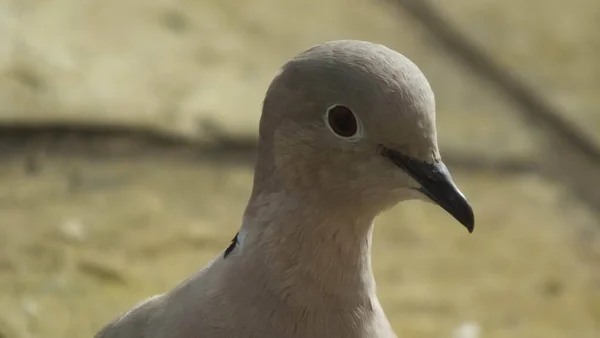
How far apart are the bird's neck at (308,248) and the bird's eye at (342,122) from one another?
3.1 inches

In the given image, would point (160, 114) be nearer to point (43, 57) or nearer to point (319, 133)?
point (43, 57)

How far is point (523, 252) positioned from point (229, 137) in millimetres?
709

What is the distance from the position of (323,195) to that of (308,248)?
0.07m

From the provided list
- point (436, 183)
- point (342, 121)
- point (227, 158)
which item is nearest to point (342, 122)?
point (342, 121)

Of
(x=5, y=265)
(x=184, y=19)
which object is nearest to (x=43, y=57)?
(x=184, y=19)

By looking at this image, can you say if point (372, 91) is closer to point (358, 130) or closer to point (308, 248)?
point (358, 130)

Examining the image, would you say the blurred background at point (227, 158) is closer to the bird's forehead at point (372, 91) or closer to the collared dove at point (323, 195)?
the collared dove at point (323, 195)

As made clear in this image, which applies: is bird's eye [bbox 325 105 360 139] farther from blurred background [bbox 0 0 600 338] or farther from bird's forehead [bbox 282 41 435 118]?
blurred background [bbox 0 0 600 338]

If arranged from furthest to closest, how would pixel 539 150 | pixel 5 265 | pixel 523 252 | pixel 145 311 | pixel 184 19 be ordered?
pixel 184 19 < pixel 539 150 < pixel 523 252 < pixel 5 265 < pixel 145 311

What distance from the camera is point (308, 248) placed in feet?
2.87

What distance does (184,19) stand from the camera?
7.91 ft

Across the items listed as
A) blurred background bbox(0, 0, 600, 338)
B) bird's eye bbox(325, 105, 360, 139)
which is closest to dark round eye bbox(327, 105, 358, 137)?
bird's eye bbox(325, 105, 360, 139)

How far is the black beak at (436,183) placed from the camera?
0.80 m

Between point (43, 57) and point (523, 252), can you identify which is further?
point (43, 57)
